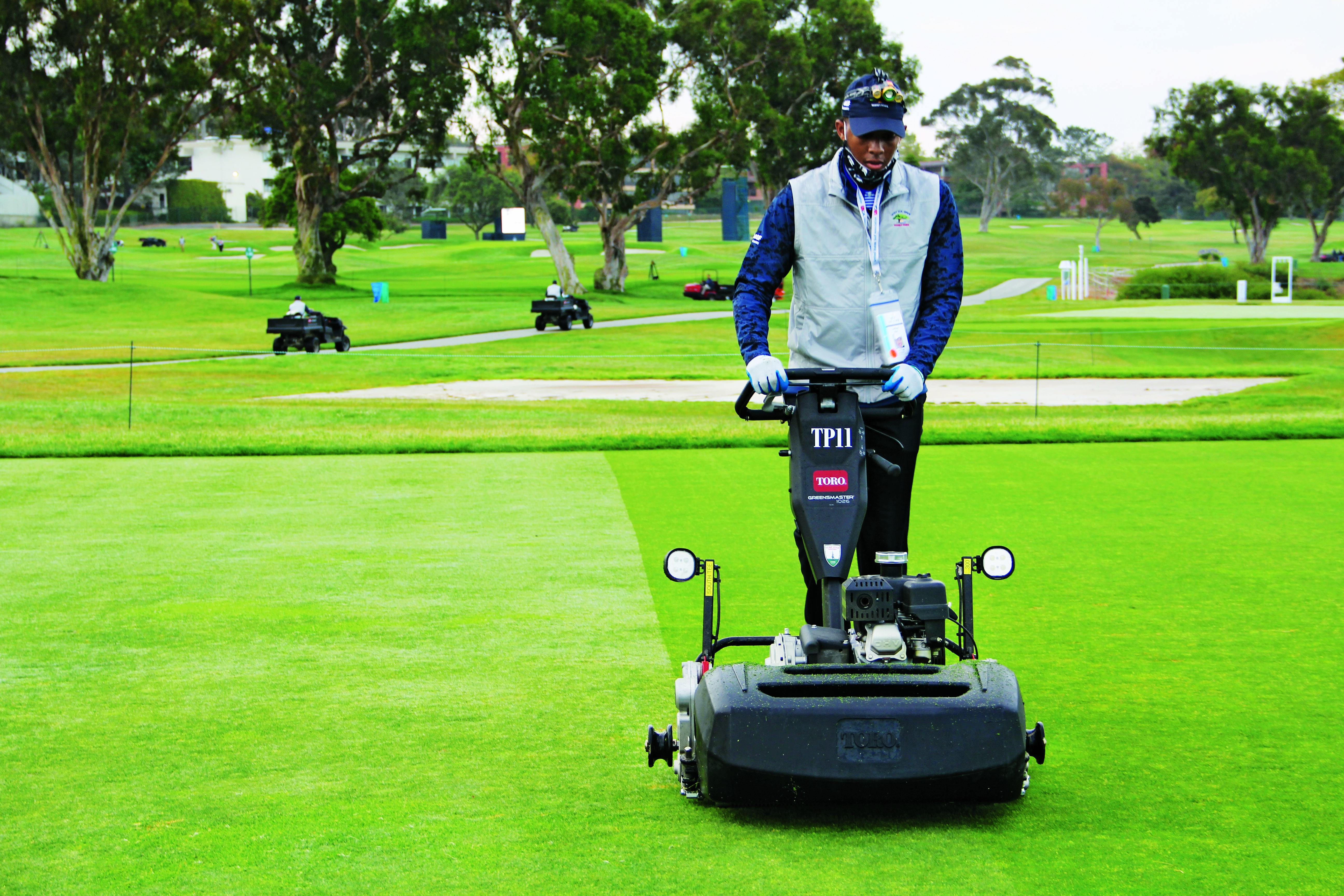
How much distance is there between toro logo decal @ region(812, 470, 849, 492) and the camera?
14.6 ft

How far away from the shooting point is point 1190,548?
8.59 meters

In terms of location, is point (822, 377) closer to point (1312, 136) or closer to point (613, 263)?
point (613, 263)

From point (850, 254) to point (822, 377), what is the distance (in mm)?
749

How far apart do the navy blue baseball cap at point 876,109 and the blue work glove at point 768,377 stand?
0.92 meters

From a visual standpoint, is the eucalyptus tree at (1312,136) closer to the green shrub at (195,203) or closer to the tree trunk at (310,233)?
the tree trunk at (310,233)

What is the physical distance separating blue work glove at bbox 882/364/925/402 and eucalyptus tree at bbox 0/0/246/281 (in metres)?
57.1

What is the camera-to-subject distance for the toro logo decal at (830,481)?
4441 mm

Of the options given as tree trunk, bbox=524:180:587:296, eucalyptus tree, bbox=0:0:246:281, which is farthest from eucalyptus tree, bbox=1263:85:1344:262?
eucalyptus tree, bbox=0:0:246:281

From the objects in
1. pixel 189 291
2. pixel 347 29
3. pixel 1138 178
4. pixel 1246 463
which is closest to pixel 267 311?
pixel 189 291

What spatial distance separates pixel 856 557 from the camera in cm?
592

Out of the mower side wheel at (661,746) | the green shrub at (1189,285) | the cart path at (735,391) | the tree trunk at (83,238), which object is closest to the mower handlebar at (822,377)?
the mower side wheel at (661,746)

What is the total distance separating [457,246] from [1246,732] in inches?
4415

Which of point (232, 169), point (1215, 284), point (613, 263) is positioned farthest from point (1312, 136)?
point (232, 169)

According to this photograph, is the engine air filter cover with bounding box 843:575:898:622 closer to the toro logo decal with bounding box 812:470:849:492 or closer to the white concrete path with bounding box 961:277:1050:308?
the toro logo decal with bounding box 812:470:849:492
